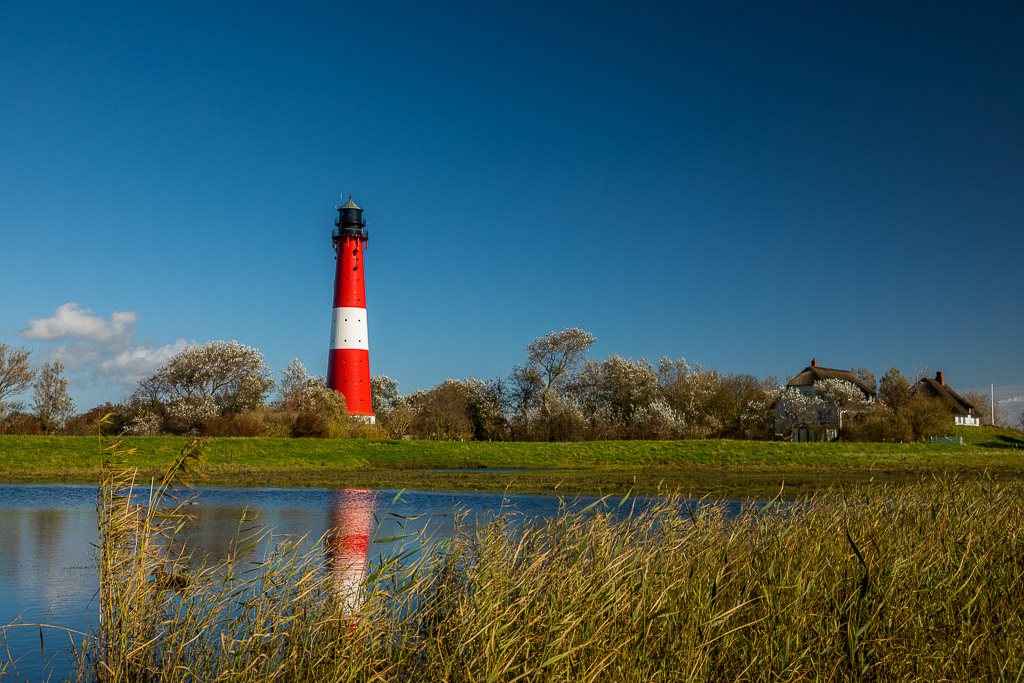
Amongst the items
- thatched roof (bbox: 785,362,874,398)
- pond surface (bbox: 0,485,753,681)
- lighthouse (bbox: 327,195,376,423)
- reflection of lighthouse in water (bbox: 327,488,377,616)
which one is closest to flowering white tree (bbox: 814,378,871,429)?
thatched roof (bbox: 785,362,874,398)

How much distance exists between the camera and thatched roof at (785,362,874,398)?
81394 millimetres

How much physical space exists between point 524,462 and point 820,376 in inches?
2114

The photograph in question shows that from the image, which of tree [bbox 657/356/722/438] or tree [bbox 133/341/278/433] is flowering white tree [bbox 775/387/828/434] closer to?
tree [bbox 657/356/722/438]

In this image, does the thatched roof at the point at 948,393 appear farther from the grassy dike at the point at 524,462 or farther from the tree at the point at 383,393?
the tree at the point at 383,393

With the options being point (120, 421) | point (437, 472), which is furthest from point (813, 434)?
point (120, 421)

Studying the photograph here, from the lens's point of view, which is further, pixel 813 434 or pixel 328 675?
pixel 813 434

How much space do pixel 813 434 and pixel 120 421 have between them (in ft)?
170

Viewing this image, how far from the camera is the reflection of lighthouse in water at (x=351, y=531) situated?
387 inches

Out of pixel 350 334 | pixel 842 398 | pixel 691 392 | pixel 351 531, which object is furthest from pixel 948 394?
pixel 351 531

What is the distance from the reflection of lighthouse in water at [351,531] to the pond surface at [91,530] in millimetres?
23

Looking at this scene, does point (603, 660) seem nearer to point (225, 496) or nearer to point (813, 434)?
point (225, 496)

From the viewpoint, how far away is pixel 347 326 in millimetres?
50844

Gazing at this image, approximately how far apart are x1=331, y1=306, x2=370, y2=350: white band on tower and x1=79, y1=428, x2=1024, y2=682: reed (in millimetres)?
44523

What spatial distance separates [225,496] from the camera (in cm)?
2291
